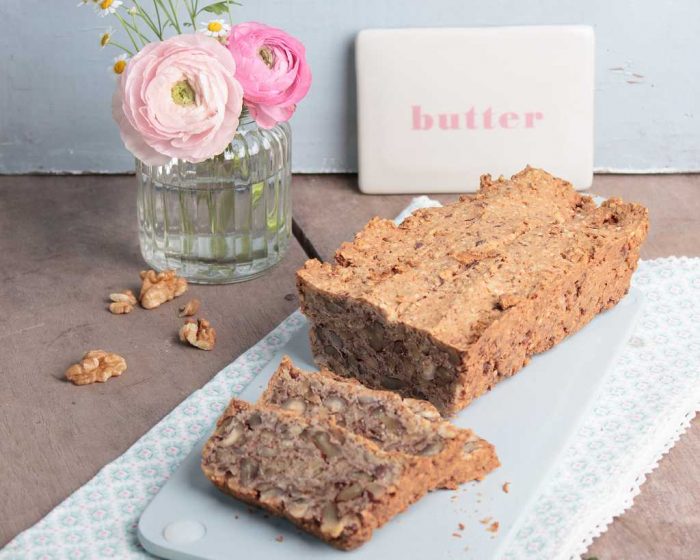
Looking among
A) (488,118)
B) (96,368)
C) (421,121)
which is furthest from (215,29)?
(488,118)

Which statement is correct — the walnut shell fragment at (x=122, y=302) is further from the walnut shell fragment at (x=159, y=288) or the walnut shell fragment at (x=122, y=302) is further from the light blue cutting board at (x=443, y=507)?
the light blue cutting board at (x=443, y=507)

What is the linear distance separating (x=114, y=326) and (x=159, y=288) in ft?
0.41

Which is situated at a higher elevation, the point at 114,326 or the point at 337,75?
the point at 337,75

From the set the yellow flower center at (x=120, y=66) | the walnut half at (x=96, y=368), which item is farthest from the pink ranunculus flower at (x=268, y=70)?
the walnut half at (x=96, y=368)

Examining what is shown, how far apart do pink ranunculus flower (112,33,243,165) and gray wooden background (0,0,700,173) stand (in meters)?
0.76

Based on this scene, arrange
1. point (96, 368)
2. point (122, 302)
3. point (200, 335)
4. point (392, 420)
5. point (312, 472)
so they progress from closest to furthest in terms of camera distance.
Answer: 1. point (312, 472)
2. point (392, 420)
3. point (96, 368)
4. point (200, 335)
5. point (122, 302)

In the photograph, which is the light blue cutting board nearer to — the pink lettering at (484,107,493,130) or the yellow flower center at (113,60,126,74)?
the yellow flower center at (113,60,126,74)

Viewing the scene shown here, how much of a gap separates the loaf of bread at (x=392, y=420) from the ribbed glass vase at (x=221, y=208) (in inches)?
24.9

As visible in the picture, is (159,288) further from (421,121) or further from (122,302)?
(421,121)

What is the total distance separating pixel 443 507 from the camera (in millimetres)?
1668

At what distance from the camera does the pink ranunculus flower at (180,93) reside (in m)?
Result: 2.08

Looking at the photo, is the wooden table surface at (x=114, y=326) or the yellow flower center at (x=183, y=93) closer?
the wooden table surface at (x=114, y=326)

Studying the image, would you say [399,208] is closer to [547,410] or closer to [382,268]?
[382,268]

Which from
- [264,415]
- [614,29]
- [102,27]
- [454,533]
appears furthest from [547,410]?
[102,27]
